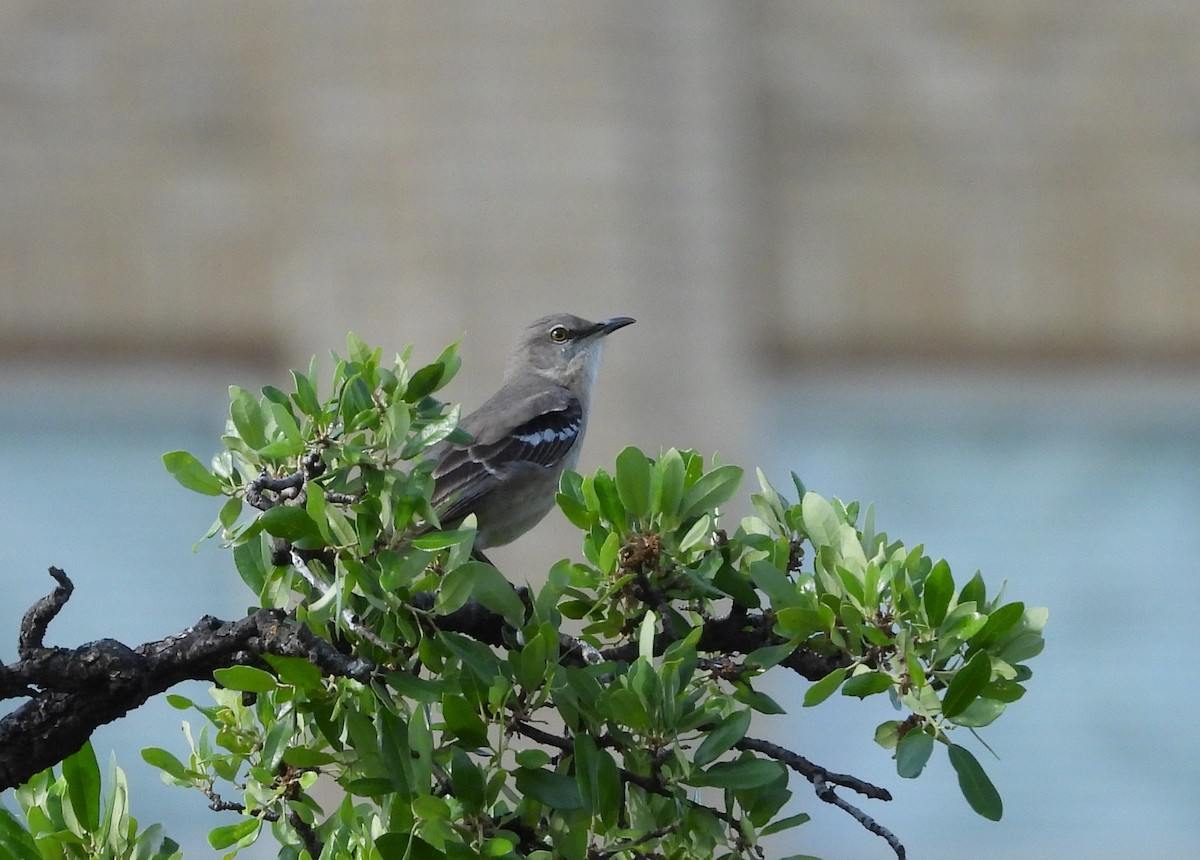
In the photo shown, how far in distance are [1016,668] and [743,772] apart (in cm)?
52

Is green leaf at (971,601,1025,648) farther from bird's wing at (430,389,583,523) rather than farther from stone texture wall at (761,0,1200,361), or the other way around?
stone texture wall at (761,0,1200,361)

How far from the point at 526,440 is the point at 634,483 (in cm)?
276

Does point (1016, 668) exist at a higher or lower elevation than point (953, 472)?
lower

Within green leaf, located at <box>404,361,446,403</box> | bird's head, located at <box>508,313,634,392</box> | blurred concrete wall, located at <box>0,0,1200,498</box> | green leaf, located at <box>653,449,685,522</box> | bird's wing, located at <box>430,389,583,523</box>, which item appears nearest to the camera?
green leaf, located at <box>404,361,446,403</box>

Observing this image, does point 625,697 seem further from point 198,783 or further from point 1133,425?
point 1133,425

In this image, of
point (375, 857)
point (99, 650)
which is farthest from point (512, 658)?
point (99, 650)

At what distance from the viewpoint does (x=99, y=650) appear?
109 inches

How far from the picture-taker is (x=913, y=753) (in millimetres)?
2498

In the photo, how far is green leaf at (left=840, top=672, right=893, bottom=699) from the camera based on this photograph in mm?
2523

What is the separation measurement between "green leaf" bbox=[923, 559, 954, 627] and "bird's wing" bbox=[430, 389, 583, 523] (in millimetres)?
1966

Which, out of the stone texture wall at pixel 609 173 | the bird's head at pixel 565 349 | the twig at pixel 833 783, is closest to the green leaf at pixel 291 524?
the twig at pixel 833 783

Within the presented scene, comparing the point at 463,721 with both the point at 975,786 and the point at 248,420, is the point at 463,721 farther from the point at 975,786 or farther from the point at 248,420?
the point at 975,786

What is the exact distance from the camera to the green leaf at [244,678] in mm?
2498

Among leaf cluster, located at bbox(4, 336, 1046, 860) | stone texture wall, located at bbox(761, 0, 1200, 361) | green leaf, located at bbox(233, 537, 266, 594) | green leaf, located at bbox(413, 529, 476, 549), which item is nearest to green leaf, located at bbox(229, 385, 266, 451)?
leaf cluster, located at bbox(4, 336, 1046, 860)
